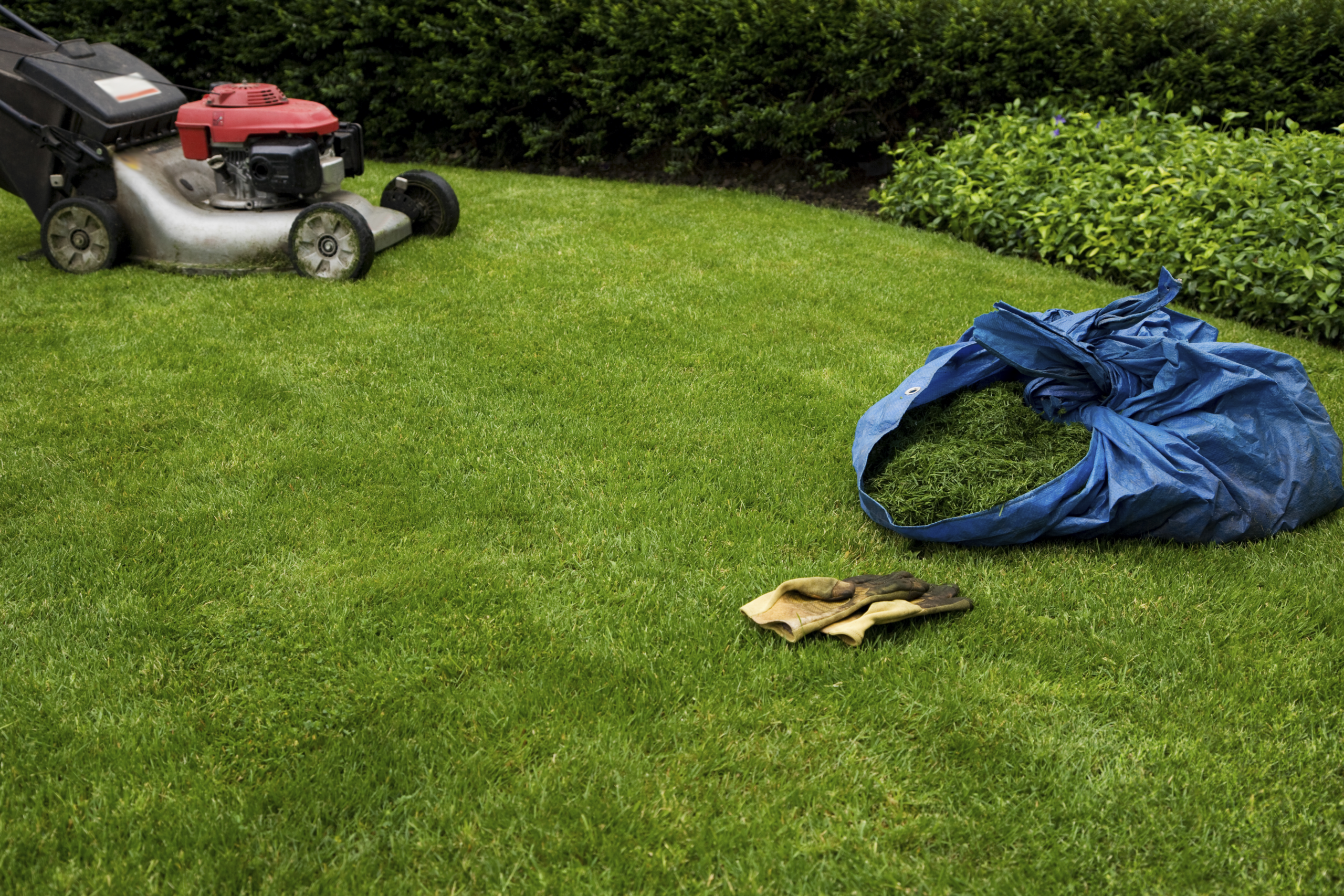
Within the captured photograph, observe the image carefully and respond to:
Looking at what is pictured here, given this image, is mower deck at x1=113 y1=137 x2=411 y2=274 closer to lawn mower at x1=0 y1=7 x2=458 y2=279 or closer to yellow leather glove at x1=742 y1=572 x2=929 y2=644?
→ lawn mower at x1=0 y1=7 x2=458 y2=279

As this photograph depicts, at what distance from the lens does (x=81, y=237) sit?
5.65 meters

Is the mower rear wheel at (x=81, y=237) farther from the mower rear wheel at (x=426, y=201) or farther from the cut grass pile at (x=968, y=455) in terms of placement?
the cut grass pile at (x=968, y=455)

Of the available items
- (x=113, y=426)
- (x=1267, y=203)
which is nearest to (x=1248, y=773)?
(x=113, y=426)

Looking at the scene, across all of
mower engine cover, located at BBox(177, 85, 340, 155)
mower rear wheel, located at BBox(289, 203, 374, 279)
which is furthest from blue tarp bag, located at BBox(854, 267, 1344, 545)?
mower engine cover, located at BBox(177, 85, 340, 155)

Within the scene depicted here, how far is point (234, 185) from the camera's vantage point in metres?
5.83

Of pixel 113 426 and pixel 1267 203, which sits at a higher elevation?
pixel 1267 203

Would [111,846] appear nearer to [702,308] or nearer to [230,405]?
[230,405]

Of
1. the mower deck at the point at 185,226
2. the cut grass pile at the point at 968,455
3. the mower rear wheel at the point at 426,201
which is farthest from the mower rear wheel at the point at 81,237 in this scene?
the cut grass pile at the point at 968,455

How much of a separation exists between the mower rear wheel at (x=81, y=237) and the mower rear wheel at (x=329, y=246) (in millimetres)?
1014

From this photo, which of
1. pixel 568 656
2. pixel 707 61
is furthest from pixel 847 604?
pixel 707 61

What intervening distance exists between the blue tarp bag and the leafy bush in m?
2.29

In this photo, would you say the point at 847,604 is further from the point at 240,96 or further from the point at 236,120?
the point at 240,96

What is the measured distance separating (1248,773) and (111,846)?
103 inches

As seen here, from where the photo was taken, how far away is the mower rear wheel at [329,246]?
5.52 meters
